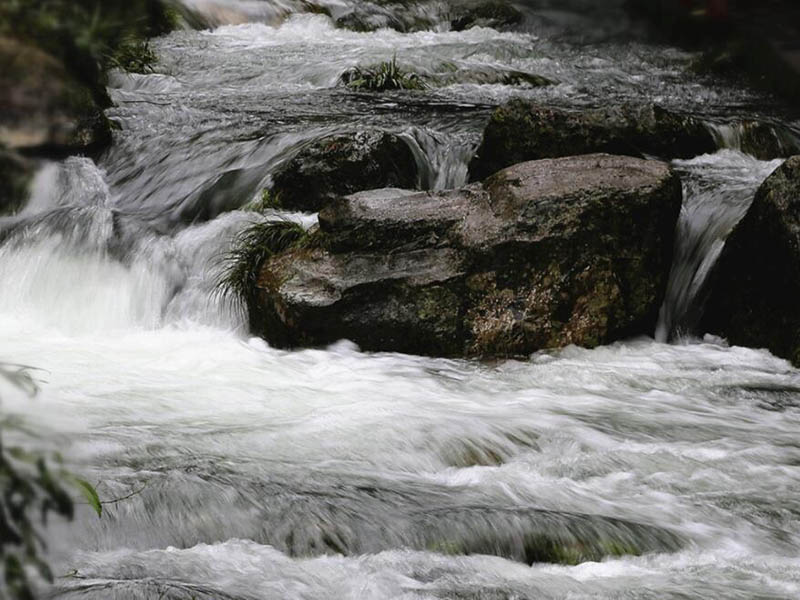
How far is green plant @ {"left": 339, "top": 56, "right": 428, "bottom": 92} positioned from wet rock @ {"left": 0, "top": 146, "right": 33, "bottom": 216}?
32.0 ft

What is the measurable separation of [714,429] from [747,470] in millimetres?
508

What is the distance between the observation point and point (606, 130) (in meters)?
7.56

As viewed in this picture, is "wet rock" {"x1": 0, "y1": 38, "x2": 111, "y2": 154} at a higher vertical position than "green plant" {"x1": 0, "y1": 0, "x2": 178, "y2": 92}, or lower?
lower

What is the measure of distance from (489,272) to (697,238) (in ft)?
5.29

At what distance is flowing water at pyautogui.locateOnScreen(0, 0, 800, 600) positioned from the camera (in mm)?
3139

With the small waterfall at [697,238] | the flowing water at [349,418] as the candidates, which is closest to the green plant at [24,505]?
A: the flowing water at [349,418]

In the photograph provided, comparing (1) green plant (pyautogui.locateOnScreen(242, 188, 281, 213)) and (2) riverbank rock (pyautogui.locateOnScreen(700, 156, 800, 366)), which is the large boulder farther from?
(1) green plant (pyautogui.locateOnScreen(242, 188, 281, 213))

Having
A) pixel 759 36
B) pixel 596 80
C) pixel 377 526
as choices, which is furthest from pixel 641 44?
pixel 377 526

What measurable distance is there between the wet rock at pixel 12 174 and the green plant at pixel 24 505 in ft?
0.58

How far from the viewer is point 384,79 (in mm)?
10609

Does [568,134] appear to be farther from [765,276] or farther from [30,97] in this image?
[30,97]

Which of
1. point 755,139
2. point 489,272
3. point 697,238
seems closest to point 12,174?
point 489,272

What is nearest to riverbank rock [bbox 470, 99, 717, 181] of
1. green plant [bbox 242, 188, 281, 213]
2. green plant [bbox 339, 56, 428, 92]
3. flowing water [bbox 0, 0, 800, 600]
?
flowing water [bbox 0, 0, 800, 600]

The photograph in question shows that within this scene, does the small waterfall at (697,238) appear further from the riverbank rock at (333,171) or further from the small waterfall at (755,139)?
the riverbank rock at (333,171)
